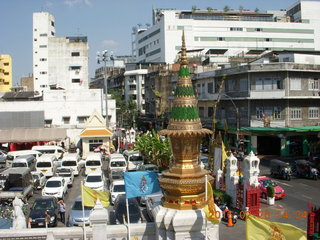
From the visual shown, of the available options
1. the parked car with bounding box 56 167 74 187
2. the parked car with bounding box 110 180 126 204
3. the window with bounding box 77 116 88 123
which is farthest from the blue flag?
the window with bounding box 77 116 88 123

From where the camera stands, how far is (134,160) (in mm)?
32156

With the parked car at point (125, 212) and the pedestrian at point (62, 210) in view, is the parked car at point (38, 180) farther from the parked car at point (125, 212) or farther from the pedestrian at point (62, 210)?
the parked car at point (125, 212)

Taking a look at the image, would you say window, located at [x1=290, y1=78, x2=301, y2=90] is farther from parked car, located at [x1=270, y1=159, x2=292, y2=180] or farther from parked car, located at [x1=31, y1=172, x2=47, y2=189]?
parked car, located at [x1=31, y1=172, x2=47, y2=189]

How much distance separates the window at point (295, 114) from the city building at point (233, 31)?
117ft

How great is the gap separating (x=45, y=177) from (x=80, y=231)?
21.1 meters

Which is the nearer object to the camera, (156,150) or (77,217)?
(77,217)

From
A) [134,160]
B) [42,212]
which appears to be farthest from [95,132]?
[42,212]

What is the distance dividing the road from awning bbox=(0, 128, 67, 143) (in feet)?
40.9

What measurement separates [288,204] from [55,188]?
13392mm

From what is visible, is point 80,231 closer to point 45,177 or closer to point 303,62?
point 45,177

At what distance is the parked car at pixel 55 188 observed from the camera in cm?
2198

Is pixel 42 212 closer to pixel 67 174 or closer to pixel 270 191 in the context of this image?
pixel 67 174

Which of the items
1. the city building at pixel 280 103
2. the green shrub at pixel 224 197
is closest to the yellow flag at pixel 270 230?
the green shrub at pixel 224 197

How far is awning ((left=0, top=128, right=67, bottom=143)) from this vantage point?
41.2 m
